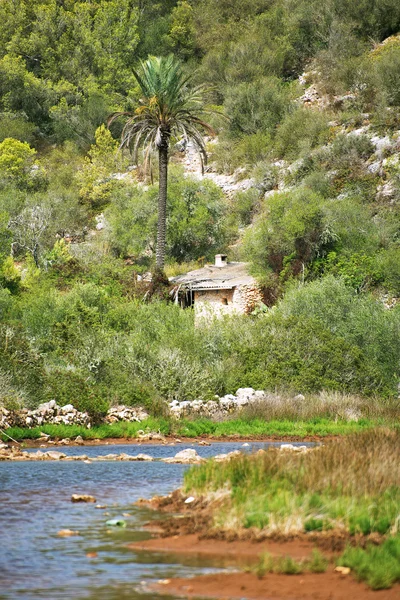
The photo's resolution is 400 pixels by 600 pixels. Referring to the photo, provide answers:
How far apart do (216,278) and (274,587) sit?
4791cm

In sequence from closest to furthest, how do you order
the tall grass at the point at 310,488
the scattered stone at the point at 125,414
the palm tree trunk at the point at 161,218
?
the tall grass at the point at 310,488 < the scattered stone at the point at 125,414 < the palm tree trunk at the point at 161,218

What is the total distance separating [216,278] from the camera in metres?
60.0

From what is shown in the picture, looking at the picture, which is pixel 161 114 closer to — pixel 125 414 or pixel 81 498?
pixel 125 414

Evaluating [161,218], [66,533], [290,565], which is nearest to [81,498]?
[66,533]

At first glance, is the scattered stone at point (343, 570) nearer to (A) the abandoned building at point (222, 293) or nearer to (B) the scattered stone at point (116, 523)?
(B) the scattered stone at point (116, 523)

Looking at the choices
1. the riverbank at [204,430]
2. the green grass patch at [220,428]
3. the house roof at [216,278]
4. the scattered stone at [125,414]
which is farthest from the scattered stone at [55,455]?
the house roof at [216,278]

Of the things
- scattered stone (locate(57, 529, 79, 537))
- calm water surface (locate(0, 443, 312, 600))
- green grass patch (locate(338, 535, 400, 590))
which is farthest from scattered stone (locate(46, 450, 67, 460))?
green grass patch (locate(338, 535, 400, 590))

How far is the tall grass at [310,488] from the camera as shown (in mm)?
14727

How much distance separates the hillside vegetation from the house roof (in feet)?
4.31

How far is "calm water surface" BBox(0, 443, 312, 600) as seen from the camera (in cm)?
1284

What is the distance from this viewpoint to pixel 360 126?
80.9m

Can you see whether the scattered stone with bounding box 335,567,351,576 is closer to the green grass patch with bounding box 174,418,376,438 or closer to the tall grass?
the tall grass

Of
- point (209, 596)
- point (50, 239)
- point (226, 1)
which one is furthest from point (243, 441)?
point (226, 1)

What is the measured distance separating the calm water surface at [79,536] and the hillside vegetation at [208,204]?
10.7 meters
